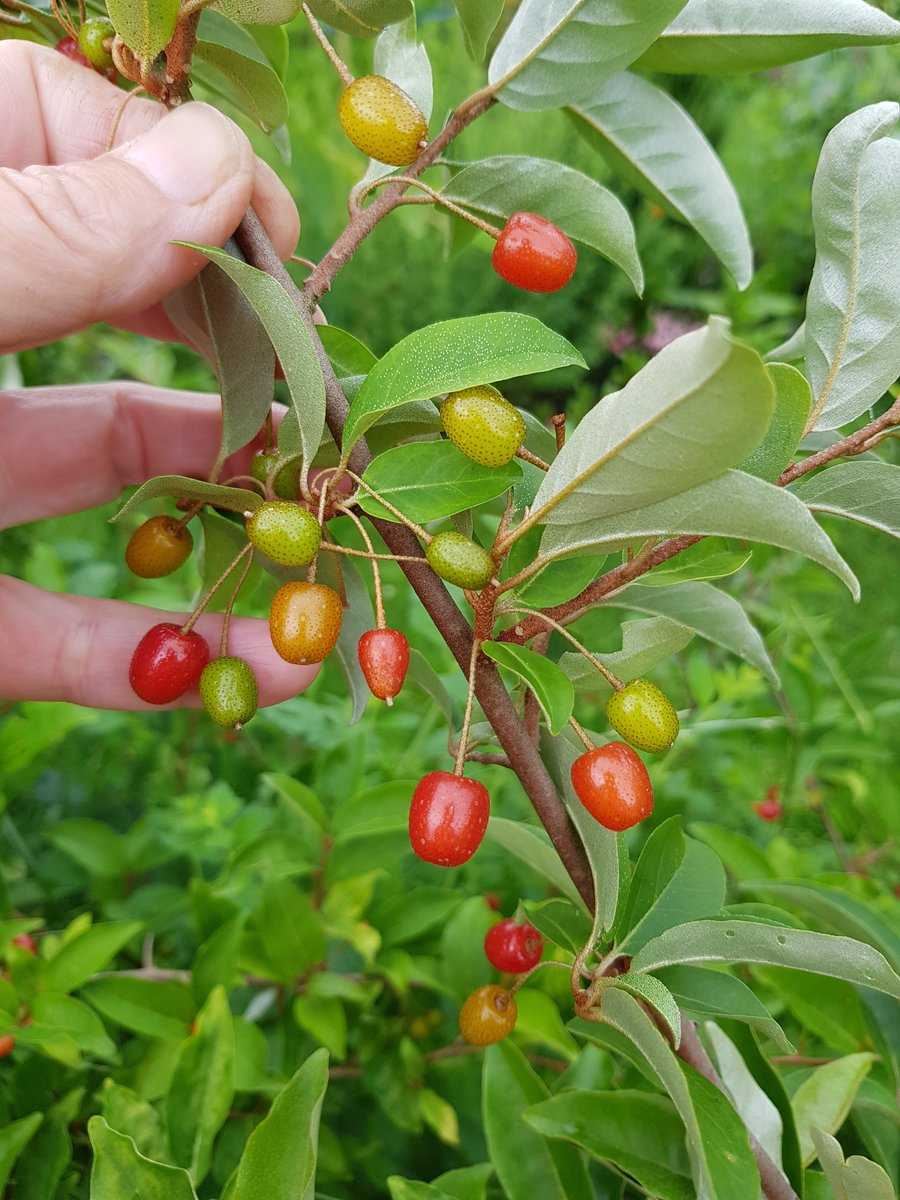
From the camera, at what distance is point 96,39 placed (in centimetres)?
81

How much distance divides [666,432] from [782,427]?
0.45ft

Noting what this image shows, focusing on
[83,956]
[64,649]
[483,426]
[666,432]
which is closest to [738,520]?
[666,432]

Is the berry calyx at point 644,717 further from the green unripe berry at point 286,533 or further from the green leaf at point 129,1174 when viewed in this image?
the green leaf at point 129,1174

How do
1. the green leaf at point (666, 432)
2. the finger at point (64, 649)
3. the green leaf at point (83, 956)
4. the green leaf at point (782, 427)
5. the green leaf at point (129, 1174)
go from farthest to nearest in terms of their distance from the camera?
the finger at point (64, 649)
the green leaf at point (83, 956)
the green leaf at point (129, 1174)
the green leaf at point (782, 427)
the green leaf at point (666, 432)

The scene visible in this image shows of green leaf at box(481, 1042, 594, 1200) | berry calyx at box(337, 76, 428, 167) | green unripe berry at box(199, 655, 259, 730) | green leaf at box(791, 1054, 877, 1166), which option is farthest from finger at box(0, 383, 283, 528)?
green leaf at box(791, 1054, 877, 1166)

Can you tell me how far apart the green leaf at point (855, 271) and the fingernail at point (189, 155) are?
17.2 inches

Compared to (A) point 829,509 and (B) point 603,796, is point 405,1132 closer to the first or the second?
(B) point 603,796

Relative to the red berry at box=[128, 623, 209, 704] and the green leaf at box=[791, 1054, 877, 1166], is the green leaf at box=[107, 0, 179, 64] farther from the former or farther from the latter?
the green leaf at box=[791, 1054, 877, 1166]

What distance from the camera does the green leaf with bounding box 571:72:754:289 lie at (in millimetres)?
901

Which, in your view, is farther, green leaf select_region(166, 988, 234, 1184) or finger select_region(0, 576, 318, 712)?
finger select_region(0, 576, 318, 712)

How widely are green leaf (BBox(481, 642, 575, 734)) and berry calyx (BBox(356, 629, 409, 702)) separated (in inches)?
2.3

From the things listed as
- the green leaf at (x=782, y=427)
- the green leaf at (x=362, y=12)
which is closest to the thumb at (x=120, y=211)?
the green leaf at (x=362, y=12)

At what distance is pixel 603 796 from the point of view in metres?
0.68

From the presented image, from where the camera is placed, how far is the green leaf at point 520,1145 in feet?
2.93
